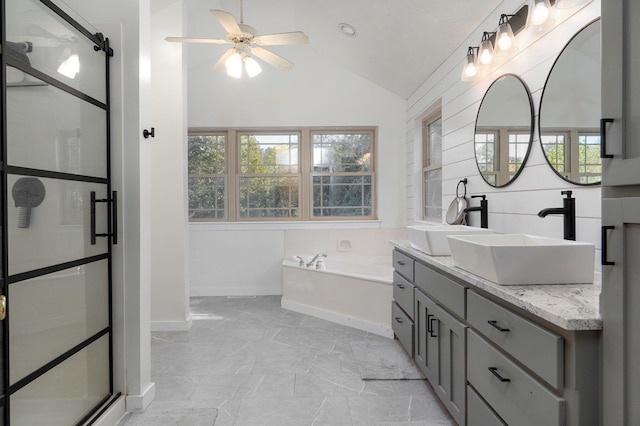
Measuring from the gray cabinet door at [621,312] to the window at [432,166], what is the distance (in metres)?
2.93

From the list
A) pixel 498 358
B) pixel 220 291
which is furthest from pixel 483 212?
pixel 220 291

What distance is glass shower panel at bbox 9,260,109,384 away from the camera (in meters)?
1.43

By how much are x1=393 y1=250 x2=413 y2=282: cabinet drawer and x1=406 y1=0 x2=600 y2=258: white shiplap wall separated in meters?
0.62

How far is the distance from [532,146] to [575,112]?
0.38 m

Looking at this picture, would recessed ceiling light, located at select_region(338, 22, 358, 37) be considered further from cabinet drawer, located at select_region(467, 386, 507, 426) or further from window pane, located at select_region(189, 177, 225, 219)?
cabinet drawer, located at select_region(467, 386, 507, 426)

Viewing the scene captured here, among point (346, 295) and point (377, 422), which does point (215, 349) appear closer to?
point (346, 295)

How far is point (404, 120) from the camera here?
4.91m

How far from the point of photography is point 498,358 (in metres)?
1.45

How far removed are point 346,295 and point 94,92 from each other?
8.72 feet

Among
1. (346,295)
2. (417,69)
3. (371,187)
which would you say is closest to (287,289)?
(346,295)

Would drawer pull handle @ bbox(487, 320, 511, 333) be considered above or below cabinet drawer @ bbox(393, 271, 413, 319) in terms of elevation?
above

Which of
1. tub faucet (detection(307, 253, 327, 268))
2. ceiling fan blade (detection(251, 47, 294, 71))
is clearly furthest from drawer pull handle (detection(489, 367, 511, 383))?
tub faucet (detection(307, 253, 327, 268))

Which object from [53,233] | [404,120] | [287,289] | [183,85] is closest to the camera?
[53,233]

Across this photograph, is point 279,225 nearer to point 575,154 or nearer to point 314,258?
point 314,258
